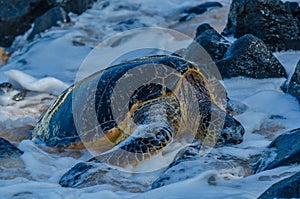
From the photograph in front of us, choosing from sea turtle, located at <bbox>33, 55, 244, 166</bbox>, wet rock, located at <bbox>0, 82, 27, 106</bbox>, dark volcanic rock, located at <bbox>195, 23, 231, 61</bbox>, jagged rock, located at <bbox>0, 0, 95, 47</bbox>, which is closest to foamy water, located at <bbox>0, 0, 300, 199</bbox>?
wet rock, located at <bbox>0, 82, 27, 106</bbox>

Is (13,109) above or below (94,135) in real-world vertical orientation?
below

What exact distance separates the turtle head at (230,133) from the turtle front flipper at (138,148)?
39cm

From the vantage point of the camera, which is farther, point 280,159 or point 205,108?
point 205,108

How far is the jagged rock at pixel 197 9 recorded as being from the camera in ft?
32.8

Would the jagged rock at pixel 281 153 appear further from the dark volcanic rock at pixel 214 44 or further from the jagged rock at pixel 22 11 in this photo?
the jagged rock at pixel 22 11

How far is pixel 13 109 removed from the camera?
6.24m

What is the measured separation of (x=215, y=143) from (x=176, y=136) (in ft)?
1.05

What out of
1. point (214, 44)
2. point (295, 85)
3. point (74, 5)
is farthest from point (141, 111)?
point (74, 5)

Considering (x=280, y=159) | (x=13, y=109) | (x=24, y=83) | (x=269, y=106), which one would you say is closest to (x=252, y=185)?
(x=280, y=159)

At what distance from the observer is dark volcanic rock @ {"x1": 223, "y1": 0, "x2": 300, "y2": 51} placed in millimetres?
7184

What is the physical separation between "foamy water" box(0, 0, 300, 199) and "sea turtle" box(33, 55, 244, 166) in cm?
15

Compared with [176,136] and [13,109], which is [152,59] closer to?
[176,136]

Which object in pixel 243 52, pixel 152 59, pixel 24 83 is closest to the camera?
pixel 152 59

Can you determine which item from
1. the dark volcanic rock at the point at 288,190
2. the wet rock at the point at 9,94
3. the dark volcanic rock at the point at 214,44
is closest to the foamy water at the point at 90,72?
the wet rock at the point at 9,94
